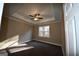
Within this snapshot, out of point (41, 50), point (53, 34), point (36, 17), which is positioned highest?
point (36, 17)

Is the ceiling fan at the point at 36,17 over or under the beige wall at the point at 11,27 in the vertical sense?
over

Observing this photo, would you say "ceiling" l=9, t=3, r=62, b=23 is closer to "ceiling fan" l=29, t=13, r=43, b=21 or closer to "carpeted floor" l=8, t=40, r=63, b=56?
"ceiling fan" l=29, t=13, r=43, b=21

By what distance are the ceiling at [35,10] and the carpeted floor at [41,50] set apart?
212mm

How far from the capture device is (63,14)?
3.57 feet

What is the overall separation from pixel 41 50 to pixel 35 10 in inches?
14.8

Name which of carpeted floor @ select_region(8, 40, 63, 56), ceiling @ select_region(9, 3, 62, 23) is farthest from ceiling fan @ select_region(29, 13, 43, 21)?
carpeted floor @ select_region(8, 40, 63, 56)

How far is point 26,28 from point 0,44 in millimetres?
271

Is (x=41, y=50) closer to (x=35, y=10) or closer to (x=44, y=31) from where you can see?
(x=44, y=31)

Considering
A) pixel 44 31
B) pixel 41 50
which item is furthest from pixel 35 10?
pixel 41 50

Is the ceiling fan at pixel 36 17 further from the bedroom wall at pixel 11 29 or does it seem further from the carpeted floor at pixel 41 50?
the carpeted floor at pixel 41 50

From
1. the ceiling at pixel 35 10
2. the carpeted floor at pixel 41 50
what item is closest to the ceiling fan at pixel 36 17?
the ceiling at pixel 35 10

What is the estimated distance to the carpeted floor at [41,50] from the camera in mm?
1030

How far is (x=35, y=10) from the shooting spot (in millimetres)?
1096

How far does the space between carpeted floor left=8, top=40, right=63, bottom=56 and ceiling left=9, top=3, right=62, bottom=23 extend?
21 cm
